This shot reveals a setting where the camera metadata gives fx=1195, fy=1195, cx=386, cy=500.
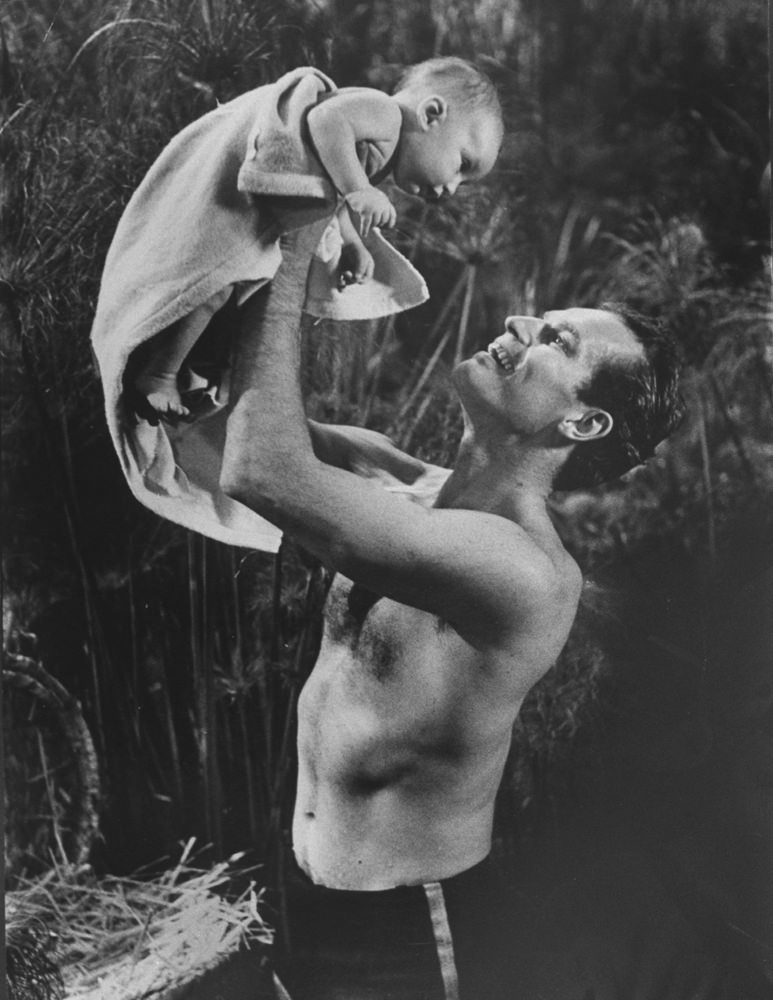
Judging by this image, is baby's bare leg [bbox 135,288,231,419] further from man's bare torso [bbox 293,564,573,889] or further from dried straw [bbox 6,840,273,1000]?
dried straw [bbox 6,840,273,1000]

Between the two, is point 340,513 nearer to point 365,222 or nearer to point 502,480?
point 502,480

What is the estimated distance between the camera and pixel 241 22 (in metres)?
2.04

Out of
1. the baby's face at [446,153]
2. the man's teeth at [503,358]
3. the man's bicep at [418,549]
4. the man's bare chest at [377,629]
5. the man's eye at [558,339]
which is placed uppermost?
the baby's face at [446,153]

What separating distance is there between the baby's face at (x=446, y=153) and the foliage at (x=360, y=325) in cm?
3

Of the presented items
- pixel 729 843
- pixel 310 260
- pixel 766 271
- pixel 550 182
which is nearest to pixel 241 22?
pixel 310 260

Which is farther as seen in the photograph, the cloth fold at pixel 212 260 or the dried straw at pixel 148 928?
the dried straw at pixel 148 928

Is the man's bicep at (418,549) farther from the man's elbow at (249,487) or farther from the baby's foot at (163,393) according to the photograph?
the baby's foot at (163,393)

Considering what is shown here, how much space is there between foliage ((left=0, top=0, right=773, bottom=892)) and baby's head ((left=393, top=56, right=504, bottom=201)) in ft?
0.10

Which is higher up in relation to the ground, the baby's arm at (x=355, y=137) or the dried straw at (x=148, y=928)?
the baby's arm at (x=355, y=137)

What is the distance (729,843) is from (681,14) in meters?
1.43

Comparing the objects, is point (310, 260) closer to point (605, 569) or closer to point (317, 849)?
point (605, 569)

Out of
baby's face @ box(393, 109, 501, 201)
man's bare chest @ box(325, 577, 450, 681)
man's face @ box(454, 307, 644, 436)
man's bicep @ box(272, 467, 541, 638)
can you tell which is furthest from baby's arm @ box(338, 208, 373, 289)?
man's bare chest @ box(325, 577, 450, 681)

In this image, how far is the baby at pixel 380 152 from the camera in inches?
75.6

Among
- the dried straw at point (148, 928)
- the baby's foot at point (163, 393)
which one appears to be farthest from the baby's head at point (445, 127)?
the dried straw at point (148, 928)
